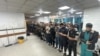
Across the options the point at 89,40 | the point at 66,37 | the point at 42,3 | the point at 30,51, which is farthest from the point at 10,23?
the point at 89,40

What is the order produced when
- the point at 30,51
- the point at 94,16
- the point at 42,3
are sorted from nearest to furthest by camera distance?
the point at 42,3, the point at 30,51, the point at 94,16

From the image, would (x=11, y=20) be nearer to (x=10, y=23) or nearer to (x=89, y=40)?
(x=10, y=23)

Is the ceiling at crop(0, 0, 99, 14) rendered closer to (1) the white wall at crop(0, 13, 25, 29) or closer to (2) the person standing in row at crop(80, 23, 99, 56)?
(1) the white wall at crop(0, 13, 25, 29)

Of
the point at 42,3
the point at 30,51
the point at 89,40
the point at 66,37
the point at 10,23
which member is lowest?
the point at 30,51

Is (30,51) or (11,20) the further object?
(11,20)

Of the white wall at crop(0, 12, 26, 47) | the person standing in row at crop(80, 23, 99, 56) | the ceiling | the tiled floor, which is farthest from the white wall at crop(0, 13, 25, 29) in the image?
the person standing in row at crop(80, 23, 99, 56)

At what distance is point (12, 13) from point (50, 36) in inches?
138

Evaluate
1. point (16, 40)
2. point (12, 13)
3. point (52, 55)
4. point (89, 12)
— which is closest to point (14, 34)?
point (16, 40)

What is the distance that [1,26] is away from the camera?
20.2 ft

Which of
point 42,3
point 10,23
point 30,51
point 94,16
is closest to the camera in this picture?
point 42,3

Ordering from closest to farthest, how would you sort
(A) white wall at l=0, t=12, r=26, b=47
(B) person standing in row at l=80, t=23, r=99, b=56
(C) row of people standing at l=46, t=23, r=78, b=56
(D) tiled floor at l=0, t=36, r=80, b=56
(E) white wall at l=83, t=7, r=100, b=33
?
(B) person standing in row at l=80, t=23, r=99, b=56
(C) row of people standing at l=46, t=23, r=78, b=56
(D) tiled floor at l=0, t=36, r=80, b=56
(E) white wall at l=83, t=7, r=100, b=33
(A) white wall at l=0, t=12, r=26, b=47

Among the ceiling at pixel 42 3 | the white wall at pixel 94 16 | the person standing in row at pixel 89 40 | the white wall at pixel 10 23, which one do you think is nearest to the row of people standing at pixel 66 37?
the person standing in row at pixel 89 40

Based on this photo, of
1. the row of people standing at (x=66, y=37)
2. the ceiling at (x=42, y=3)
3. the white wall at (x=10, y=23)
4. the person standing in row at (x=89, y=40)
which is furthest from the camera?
the white wall at (x=10, y=23)

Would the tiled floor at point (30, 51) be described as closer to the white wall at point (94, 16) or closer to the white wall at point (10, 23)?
the white wall at point (10, 23)
